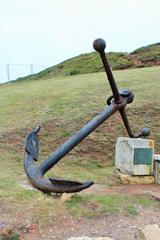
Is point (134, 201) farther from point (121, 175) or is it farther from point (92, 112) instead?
point (92, 112)

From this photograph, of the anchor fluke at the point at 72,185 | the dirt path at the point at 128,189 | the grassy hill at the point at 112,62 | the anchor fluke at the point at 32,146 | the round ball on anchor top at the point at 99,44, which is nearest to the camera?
the anchor fluke at the point at 72,185

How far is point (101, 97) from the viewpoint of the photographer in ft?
29.7

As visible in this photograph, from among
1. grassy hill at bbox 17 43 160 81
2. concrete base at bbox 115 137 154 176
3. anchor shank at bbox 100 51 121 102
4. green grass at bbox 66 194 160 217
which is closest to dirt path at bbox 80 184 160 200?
concrete base at bbox 115 137 154 176

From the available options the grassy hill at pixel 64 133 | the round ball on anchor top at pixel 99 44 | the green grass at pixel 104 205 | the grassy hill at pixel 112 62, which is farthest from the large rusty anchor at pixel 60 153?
the grassy hill at pixel 112 62

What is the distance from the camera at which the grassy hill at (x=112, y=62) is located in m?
16.7

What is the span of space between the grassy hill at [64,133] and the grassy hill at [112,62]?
17.7 feet

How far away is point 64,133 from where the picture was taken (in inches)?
304

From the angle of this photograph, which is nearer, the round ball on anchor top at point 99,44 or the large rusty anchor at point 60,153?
the large rusty anchor at point 60,153

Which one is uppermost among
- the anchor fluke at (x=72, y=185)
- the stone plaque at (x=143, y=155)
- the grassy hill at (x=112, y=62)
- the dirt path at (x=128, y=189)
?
the grassy hill at (x=112, y=62)

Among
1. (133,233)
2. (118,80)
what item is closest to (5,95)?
(118,80)

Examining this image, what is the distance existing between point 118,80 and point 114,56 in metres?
7.96

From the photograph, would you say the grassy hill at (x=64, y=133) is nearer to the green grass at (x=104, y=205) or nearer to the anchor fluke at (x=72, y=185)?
the green grass at (x=104, y=205)

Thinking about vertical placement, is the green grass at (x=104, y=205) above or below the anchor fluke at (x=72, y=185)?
below

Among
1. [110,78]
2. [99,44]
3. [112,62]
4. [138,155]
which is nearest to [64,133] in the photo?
[138,155]
